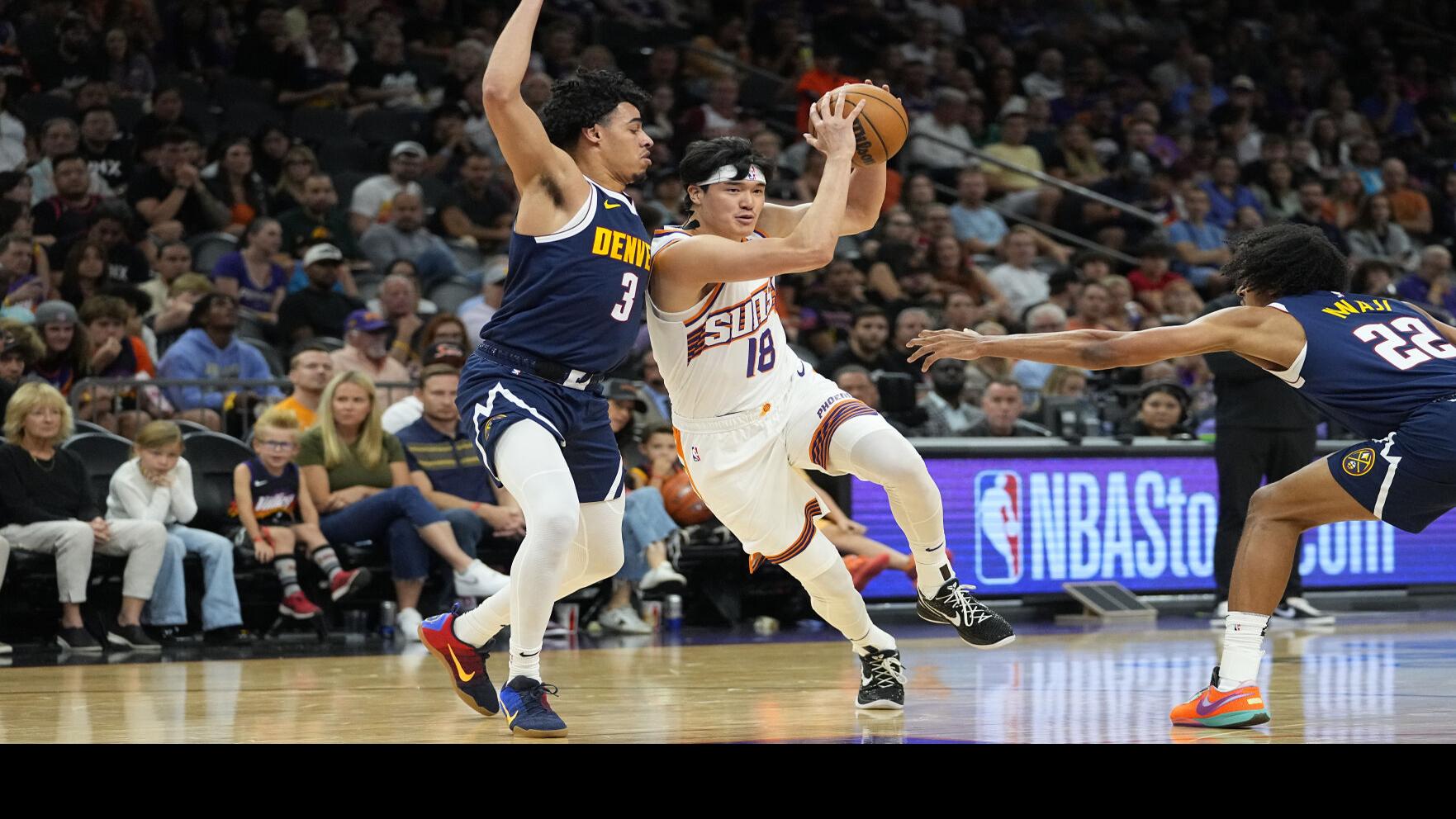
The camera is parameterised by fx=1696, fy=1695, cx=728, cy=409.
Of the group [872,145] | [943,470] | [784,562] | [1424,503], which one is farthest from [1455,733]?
[943,470]

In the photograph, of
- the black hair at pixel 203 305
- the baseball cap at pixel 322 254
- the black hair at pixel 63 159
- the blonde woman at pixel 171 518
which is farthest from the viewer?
the black hair at pixel 63 159

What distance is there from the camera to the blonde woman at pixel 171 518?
8852 millimetres

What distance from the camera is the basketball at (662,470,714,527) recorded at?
10.2 m

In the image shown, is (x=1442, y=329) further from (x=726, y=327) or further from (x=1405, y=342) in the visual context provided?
(x=726, y=327)

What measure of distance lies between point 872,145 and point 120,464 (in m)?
5.30

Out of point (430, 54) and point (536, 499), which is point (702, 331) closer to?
point (536, 499)

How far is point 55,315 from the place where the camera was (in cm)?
966

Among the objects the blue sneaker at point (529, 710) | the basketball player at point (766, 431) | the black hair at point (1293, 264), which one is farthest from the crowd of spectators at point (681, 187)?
the black hair at point (1293, 264)

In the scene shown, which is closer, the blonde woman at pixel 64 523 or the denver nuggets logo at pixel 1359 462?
the denver nuggets logo at pixel 1359 462

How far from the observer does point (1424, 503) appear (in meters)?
5.01

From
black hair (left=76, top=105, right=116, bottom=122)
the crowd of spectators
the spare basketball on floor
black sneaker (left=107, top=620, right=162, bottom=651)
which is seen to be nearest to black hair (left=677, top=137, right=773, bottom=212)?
the spare basketball on floor

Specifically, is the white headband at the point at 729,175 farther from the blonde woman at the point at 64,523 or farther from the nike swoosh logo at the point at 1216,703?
the blonde woman at the point at 64,523

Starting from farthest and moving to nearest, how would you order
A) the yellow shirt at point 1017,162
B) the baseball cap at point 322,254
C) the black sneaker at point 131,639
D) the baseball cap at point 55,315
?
the yellow shirt at point 1017,162 < the baseball cap at point 322,254 < the baseball cap at point 55,315 < the black sneaker at point 131,639

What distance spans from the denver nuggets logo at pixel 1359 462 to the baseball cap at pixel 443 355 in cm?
592
